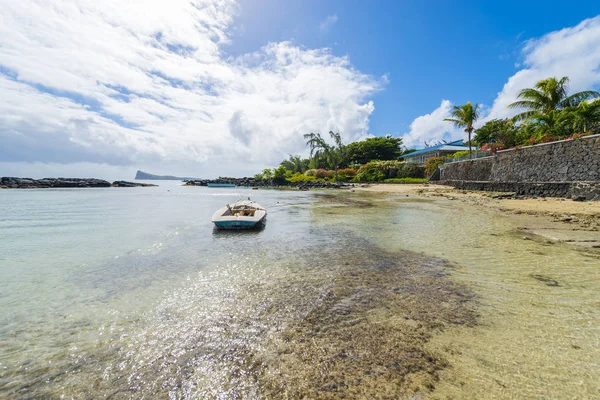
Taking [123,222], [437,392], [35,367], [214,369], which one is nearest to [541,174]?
[437,392]

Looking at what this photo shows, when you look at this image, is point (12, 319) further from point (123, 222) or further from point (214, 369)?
point (123, 222)

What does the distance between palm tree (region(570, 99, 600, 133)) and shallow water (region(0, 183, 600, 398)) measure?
22.1 m

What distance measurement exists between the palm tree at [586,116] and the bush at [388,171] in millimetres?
23561

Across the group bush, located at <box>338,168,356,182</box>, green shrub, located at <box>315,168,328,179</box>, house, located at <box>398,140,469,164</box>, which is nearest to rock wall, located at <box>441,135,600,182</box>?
house, located at <box>398,140,469,164</box>

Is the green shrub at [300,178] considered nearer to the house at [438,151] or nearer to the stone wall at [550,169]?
the house at [438,151]

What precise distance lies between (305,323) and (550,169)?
2198 centimetres

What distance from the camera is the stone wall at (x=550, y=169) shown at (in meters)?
14.4

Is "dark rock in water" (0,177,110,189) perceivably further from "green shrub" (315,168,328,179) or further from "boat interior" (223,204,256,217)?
"boat interior" (223,204,256,217)

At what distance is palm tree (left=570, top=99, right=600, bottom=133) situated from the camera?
20234mm

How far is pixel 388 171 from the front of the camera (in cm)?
4906

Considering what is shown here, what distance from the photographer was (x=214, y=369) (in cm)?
262

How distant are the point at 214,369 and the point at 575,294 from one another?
5385 millimetres

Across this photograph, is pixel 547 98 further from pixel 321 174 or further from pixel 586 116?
pixel 321 174

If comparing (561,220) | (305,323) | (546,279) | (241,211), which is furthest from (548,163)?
(305,323)
